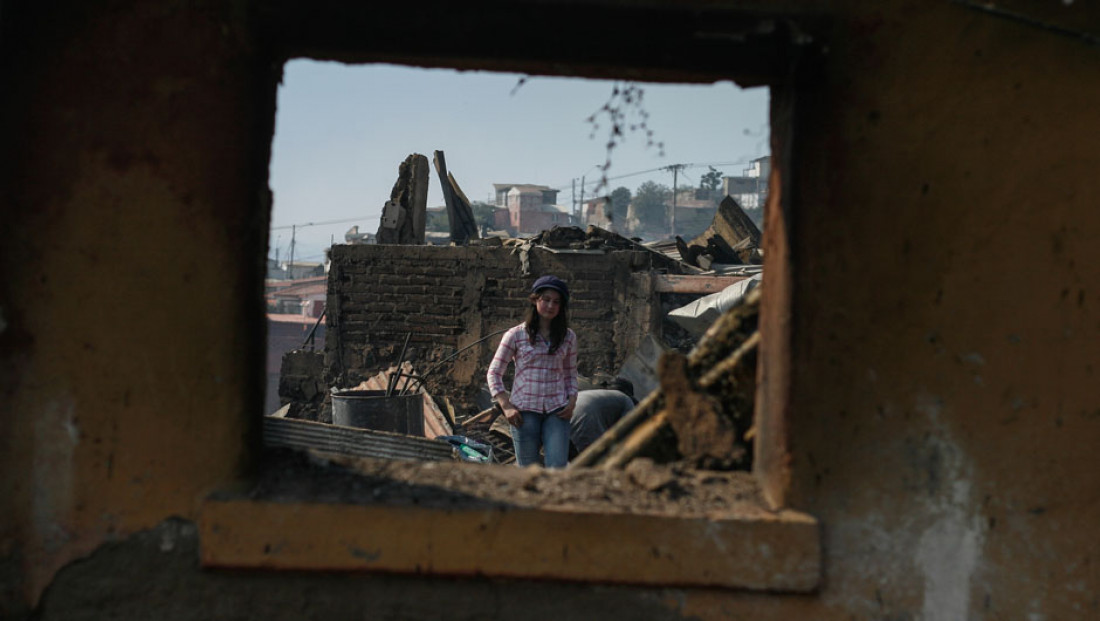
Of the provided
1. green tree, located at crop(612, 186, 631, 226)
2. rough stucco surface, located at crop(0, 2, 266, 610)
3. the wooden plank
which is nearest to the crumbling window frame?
rough stucco surface, located at crop(0, 2, 266, 610)

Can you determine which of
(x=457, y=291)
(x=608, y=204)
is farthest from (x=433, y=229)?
(x=608, y=204)

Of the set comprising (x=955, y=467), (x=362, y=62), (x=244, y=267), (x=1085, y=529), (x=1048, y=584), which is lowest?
(x=1048, y=584)

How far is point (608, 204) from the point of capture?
2627 mm

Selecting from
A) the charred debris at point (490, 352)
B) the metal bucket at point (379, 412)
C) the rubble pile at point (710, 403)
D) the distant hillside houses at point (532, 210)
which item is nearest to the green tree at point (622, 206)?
the distant hillside houses at point (532, 210)

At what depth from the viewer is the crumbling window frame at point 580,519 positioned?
199cm

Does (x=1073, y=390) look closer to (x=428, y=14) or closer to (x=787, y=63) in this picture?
(x=787, y=63)

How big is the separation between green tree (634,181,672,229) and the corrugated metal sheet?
5843 centimetres

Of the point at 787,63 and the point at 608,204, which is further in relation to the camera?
the point at 608,204

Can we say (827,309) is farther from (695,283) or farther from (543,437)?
(695,283)

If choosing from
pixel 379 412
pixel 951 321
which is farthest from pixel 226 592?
→ pixel 379 412

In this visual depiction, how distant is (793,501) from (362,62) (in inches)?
61.8

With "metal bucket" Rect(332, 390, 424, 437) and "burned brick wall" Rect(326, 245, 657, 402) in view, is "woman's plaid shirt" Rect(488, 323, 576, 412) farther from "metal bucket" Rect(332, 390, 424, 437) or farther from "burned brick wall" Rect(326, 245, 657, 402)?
"burned brick wall" Rect(326, 245, 657, 402)

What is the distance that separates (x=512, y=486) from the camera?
2.21 metres

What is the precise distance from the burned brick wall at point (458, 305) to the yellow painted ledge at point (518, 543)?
24.6 ft
